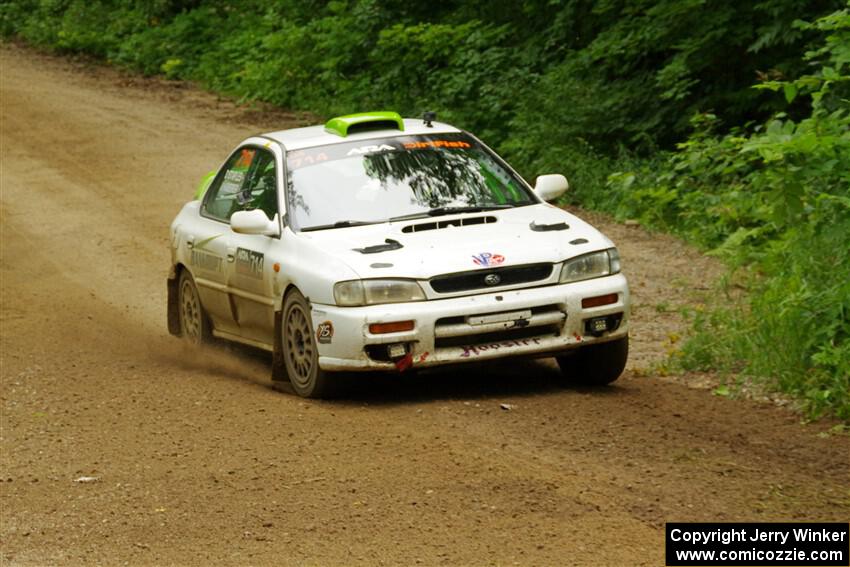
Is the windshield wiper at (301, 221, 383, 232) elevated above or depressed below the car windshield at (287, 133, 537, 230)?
below

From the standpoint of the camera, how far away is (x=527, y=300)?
8.70 m

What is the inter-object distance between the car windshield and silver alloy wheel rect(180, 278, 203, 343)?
1.74 metres

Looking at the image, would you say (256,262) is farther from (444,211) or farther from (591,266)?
(591,266)

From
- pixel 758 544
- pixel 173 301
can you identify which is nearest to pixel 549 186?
pixel 173 301

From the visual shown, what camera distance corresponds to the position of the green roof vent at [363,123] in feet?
33.6

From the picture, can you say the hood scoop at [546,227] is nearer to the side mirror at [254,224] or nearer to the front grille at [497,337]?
the front grille at [497,337]

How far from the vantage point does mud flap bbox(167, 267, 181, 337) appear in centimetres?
1159

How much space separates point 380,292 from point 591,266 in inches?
51.3

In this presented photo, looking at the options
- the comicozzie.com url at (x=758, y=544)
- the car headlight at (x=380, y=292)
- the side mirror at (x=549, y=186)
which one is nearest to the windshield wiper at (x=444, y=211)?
the side mirror at (x=549, y=186)

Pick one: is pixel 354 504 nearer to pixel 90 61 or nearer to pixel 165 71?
pixel 165 71

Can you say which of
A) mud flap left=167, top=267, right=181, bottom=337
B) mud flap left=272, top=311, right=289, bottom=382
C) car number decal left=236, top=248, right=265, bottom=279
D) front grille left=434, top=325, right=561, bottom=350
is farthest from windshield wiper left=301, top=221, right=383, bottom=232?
mud flap left=167, top=267, right=181, bottom=337

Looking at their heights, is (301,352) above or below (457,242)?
below

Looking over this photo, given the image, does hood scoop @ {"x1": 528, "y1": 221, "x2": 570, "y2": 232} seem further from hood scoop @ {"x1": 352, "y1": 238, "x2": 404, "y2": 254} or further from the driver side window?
the driver side window

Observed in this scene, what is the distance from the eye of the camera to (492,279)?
8.71 metres
